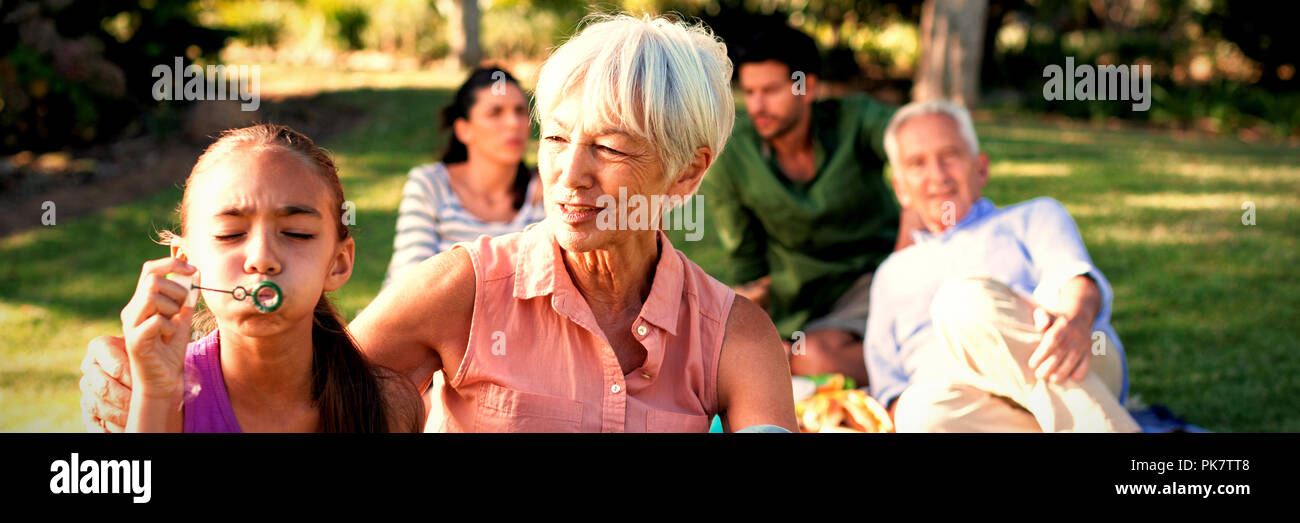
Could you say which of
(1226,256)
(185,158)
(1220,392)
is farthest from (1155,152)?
(185,158)

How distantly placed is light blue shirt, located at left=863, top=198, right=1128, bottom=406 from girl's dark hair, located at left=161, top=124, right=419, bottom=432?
2.41m

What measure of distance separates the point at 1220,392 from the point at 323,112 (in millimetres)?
11010

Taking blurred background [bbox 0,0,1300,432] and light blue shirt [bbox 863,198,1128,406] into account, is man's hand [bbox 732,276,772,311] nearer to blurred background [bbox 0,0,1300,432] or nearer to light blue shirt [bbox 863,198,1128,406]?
light blue shirt [bbox 863,198,1128,406]

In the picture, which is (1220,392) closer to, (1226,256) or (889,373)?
(889,373)

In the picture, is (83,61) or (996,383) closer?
(996,383)

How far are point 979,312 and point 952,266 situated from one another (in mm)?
903

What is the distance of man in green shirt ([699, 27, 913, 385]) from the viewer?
17.4ft

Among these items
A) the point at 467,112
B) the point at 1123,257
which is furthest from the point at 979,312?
the point at 1123,257

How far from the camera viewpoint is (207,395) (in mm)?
2240

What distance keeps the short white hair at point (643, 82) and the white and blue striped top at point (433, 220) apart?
257 centimetres

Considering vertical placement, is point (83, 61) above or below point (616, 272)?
above

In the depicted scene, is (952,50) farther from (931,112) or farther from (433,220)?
(433,220)

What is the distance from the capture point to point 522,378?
100 inches

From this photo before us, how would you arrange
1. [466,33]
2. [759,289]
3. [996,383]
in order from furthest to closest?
[466,33] → [759,289] → [996,383]
